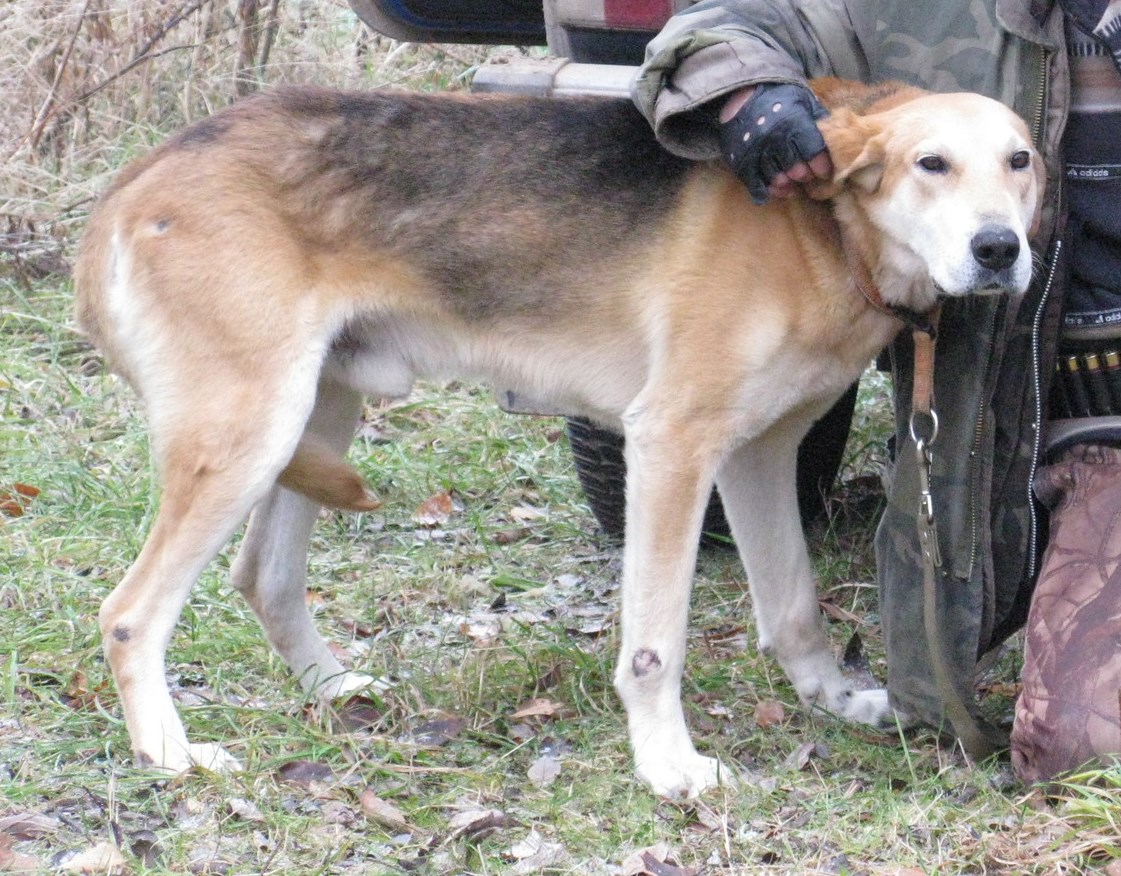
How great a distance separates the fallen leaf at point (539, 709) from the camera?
→ 3365mm

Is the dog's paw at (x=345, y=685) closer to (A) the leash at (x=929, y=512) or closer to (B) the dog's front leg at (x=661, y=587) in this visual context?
(B) the dog's front leg at (x=661, y=587)

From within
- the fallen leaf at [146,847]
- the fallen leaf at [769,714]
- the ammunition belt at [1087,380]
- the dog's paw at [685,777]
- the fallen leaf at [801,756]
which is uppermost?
the ammunition belt at [1087,380]

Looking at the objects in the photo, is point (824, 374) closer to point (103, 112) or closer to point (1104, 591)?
point (1104, 591)

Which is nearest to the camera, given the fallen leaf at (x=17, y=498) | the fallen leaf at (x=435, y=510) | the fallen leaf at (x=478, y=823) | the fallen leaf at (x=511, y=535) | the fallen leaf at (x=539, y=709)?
the fallen leaf at (x=478, y=823)

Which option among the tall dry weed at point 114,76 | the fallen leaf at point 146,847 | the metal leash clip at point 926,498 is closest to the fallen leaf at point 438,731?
the fallen leaf at point 146,847

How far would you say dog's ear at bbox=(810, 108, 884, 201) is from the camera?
2818 mm

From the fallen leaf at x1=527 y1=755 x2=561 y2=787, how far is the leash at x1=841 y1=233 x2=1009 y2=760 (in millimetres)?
825

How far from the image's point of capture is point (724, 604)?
13.4 feet

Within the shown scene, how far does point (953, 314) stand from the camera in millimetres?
3041

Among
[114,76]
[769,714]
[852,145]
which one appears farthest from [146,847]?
[114,76]

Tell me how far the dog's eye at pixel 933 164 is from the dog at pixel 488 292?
5 centimetres

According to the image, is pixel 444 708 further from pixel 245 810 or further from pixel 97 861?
pixel 97 861

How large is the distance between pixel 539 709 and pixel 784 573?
65 centimetres

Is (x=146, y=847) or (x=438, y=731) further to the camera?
(x=438, y=731)
